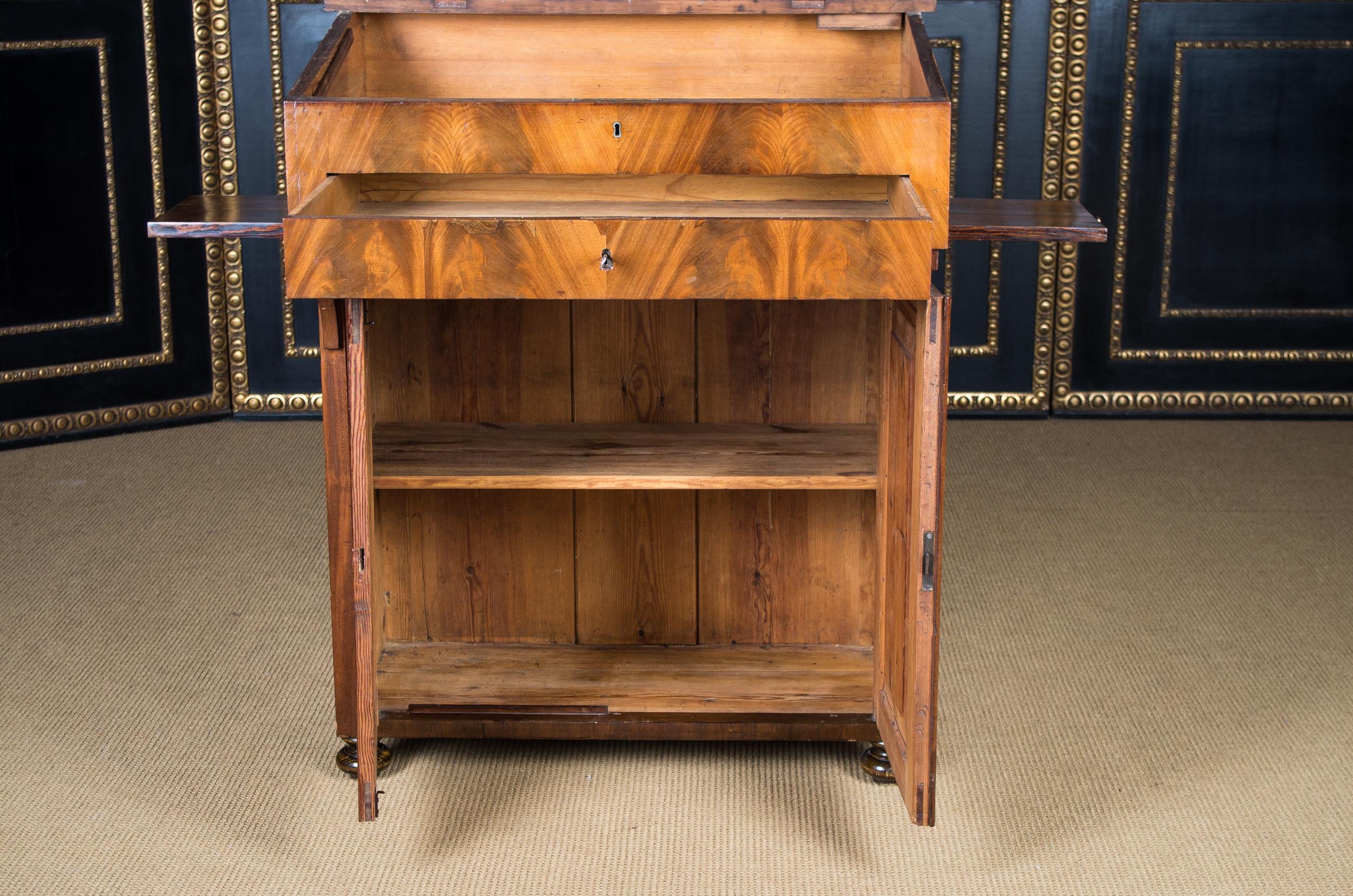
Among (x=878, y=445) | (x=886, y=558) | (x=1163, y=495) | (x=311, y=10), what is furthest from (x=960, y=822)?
(x=311, y=10)

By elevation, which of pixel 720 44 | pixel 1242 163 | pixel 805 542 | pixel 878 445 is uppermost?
pixel 720 44

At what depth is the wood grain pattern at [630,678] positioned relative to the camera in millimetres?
2746

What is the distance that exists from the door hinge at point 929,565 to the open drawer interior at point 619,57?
0.81 metres

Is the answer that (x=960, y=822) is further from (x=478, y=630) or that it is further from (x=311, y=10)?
(x=311, y=10)

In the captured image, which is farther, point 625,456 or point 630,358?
point 630,358

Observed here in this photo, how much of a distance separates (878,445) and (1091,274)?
2.20m

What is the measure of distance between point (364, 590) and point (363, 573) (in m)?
0.02

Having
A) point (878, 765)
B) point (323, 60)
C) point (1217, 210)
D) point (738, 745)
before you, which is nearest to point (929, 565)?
point (878, 765)

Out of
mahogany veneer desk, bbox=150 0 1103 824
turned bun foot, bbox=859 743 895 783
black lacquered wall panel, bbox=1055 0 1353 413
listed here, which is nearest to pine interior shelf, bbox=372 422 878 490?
mahogany veneer desk, bbox=150 0 1103 824

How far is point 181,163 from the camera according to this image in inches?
177

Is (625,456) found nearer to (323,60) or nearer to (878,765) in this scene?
(878,765)

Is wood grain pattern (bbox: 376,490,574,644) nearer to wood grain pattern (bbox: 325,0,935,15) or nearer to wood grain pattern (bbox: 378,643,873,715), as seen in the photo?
wood grain pattern (bbox: 378,643,873,715)

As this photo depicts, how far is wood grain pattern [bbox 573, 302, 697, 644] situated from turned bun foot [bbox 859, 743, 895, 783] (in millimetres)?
393

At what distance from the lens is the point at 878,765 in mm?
2717
